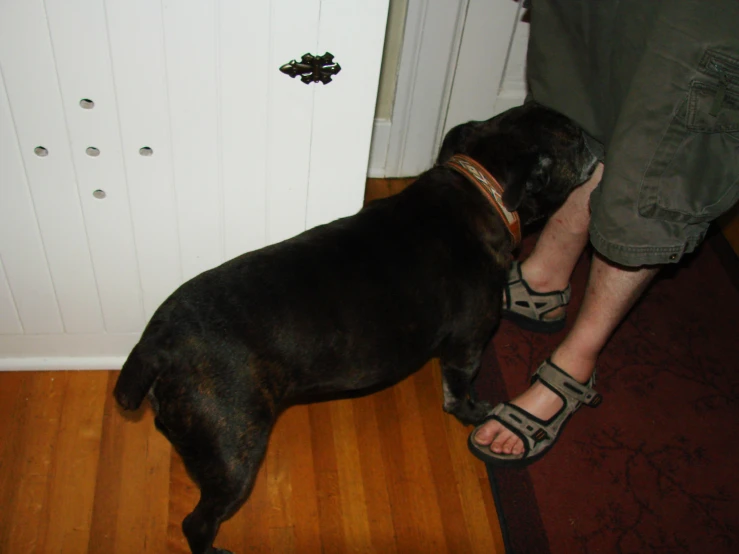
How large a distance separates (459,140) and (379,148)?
1.00m

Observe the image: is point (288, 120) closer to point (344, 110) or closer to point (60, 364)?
point (344, 110)

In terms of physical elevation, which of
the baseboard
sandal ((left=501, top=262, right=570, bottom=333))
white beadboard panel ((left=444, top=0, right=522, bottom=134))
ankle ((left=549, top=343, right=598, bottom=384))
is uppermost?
white beadboard panel ((left=444, top=0, right=522, bottom=134))

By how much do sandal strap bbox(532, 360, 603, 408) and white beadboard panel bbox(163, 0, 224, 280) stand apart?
1.11 metres

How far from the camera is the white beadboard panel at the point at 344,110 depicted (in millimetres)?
1685

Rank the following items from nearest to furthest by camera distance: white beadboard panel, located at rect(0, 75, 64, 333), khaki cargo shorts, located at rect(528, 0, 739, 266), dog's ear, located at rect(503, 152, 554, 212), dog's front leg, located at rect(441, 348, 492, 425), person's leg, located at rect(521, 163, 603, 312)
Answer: khaki cargo shorts, located at rect(528, 0, 739, 266) < white beadboard panel, located at rect(0, 75, 64, 333) < dog's ear, located at rect(503, 152, 554, 212) < dog's front leg, located at rect(441, 348, 492, 425) < person's leg, located at rect(521, 163, 603, 312)

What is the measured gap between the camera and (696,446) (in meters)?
2.47

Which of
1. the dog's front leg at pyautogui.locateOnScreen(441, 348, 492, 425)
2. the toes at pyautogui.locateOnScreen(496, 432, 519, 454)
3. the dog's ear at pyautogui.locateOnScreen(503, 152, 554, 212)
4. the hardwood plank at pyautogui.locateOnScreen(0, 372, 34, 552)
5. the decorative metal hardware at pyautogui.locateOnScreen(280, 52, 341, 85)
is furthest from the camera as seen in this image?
the toes at pyautogui.locateOnScreen(496, 432, 519, 454)

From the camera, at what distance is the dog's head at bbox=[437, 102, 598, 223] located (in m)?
Answer: 2.00

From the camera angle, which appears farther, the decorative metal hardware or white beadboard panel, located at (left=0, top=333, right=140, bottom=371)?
white beadboard panel, located at (left=0, top=333, right=140, bottom=371)

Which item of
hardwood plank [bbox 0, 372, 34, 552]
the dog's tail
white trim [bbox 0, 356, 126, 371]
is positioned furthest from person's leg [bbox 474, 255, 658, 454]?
hardwood plank [bbox 0, 372, 34, 552]

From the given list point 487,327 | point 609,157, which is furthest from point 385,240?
point 609,157

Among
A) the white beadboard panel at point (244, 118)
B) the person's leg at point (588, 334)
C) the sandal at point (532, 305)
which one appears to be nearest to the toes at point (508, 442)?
the person's leg at point (588, 334)

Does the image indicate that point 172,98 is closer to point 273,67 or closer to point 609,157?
point 273,67

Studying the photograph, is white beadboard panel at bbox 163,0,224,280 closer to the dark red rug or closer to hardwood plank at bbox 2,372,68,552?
hardwood plank at bbox 2,372,68,552
